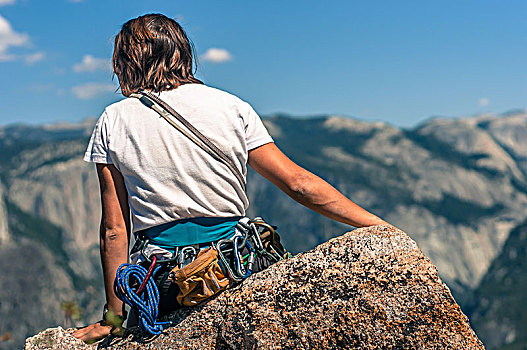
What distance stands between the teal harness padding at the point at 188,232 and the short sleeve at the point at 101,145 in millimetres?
623

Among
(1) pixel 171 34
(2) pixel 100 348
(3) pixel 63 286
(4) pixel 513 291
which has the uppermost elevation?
(1) pixel 171 34

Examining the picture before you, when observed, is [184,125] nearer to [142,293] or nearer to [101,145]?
→ [101,145]

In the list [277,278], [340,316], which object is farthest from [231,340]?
[340,316]

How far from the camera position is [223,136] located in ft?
13.1

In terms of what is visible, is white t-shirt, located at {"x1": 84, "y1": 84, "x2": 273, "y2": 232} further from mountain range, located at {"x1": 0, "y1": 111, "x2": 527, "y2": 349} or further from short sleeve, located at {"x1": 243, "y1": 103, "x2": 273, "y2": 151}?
mountain range, located at {"x1": 0, "y1": 111, "x2": 527, "y2": 349}

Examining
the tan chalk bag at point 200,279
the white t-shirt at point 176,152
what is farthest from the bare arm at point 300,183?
the tan chalk bag at point 200,279

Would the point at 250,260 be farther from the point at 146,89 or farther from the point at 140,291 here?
the point at 146,89

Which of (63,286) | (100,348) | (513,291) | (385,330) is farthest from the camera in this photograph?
(513,291)

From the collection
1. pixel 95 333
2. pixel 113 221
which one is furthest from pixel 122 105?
pixel 95 333

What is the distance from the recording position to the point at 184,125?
392 centimetres

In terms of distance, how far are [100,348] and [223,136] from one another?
2.03 m

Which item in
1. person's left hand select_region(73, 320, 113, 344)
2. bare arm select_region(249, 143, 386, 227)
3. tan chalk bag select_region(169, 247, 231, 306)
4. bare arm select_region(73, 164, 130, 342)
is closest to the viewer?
tan chalk bag select_region(169, 247, 231, 306)

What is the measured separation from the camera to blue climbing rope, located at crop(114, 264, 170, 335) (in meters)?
3.95

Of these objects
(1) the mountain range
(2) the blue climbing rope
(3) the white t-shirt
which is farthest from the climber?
(1) the mountain range
